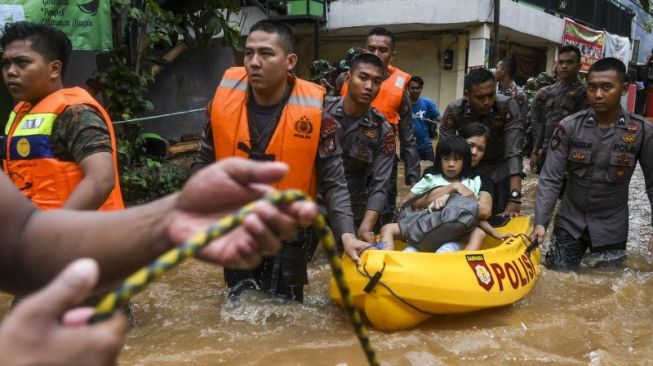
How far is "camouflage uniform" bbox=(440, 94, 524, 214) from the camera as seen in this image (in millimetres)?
4902

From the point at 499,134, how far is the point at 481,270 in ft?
5.78

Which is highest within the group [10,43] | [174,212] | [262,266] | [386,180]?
[10,43]

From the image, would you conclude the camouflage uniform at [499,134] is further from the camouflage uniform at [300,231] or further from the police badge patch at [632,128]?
the camouflage uniform at [300,231]

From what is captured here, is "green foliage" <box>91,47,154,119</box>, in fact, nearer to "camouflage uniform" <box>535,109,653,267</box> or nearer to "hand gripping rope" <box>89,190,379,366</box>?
"camouflage uniform" <box>535,109,653,267</box>

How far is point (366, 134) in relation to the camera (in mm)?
4184

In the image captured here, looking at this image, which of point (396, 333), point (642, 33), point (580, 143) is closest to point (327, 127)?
point (396, 333)

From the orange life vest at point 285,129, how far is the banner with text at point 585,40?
1421cm

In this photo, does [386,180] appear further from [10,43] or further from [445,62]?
[445,62]

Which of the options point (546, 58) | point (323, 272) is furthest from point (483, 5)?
point (323, 272)

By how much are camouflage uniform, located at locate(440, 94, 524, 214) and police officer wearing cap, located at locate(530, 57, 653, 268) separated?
0.45m

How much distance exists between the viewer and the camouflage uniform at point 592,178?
4.23m

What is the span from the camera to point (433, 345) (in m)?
3.35

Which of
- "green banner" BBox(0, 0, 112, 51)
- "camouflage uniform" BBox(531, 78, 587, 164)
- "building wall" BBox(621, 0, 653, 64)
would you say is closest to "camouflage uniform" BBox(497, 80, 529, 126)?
"camouflage uniform" BBox(531, 78, 587, 164)

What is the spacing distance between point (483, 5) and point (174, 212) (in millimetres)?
12077
